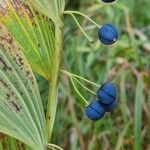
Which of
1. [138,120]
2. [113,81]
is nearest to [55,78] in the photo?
[138,120]

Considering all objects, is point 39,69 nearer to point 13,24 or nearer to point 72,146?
point 13,24

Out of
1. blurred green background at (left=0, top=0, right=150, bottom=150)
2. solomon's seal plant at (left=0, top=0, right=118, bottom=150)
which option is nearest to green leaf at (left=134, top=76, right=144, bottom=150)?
blurred green background at (left=0, top=0, right=150, bottom=150)

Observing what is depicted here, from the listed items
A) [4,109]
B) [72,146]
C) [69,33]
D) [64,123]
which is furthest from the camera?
[69,33]

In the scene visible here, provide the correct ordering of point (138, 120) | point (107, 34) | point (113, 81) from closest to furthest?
point (107, 34), point (138, 120), point (113, 81)

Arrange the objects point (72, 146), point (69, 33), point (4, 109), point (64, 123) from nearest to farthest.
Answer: point (4, 109) → point (72, 146) → point (64, 123) → point (69, 33)

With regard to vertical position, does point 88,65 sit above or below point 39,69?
above

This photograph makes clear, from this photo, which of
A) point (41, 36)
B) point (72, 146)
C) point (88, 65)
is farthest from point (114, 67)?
point (41, 36)

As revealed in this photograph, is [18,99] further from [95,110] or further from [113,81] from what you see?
[113,81]
